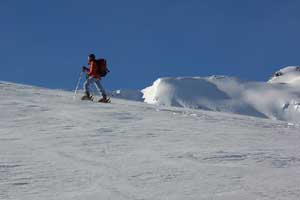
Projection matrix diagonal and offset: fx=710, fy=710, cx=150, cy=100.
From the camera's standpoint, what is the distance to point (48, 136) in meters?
12.8

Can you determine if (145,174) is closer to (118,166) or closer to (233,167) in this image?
(118,166)

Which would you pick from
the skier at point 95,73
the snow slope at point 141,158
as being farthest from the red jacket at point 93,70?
the snow slope at point 141,158

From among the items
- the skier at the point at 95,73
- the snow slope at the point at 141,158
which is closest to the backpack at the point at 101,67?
the skier at the point at 95,73

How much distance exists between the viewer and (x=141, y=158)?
35.2 ft

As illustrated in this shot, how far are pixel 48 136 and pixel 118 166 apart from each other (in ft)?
10.00

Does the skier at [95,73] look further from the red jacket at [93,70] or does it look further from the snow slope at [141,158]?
the snow slope at [141,158]

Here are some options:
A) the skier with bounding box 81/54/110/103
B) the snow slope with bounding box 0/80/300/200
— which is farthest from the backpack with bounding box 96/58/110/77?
the snow slope with bounding box 0/80/300/200

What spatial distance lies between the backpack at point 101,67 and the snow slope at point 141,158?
4.61m

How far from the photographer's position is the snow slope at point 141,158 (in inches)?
344

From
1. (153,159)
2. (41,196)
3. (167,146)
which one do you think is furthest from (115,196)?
(167,146)

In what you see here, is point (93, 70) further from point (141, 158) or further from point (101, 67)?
point (141, 158)

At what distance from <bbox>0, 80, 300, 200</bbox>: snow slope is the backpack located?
4.61 m

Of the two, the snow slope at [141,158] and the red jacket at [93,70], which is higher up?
the red jacket at [93,70]

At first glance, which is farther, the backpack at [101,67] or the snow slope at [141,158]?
the backpack at [101,67]
